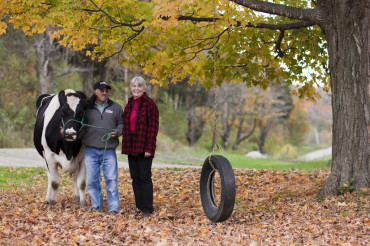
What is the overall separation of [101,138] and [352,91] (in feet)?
14.0

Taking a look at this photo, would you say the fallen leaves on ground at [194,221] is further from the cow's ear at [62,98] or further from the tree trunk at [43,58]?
the tree trunk at [43,58]

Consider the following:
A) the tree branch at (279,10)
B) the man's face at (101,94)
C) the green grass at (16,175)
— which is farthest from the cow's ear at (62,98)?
the green grass at (16,175)

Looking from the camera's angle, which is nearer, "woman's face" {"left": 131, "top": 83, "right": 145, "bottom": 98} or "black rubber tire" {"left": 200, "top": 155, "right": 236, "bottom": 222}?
"black rubber tire" {"left": 200, "top": 155, "right": 236, "bottom": 222}

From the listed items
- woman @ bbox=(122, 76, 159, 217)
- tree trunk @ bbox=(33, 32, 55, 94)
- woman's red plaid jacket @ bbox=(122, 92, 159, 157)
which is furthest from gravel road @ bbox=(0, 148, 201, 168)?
woman's red plaid jacket @ bbox=(122, 92, 159, 157)

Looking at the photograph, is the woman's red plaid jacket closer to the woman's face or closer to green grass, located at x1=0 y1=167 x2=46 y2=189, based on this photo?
the woman's face

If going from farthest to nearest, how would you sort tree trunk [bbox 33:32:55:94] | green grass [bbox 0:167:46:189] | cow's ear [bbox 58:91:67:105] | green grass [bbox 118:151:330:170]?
tree trunk [bbox 33:32:55:94]
green grass [bbox 118:151:330:170]
green grass [bbox 0:167:46:189]
cow's ear [bbox 58:91:67:105]

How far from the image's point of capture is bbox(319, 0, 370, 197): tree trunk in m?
8.95

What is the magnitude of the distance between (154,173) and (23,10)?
6.21 meters

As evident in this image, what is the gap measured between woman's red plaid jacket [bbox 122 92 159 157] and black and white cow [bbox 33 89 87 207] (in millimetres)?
790

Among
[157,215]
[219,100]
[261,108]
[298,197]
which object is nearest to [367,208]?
[298,197]

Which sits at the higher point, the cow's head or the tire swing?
the cow's head

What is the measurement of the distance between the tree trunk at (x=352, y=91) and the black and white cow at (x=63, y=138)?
429cm

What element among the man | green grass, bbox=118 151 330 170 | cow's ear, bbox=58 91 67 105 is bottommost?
green grass, bbox=118 151 330 170

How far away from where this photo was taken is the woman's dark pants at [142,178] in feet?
27.2
